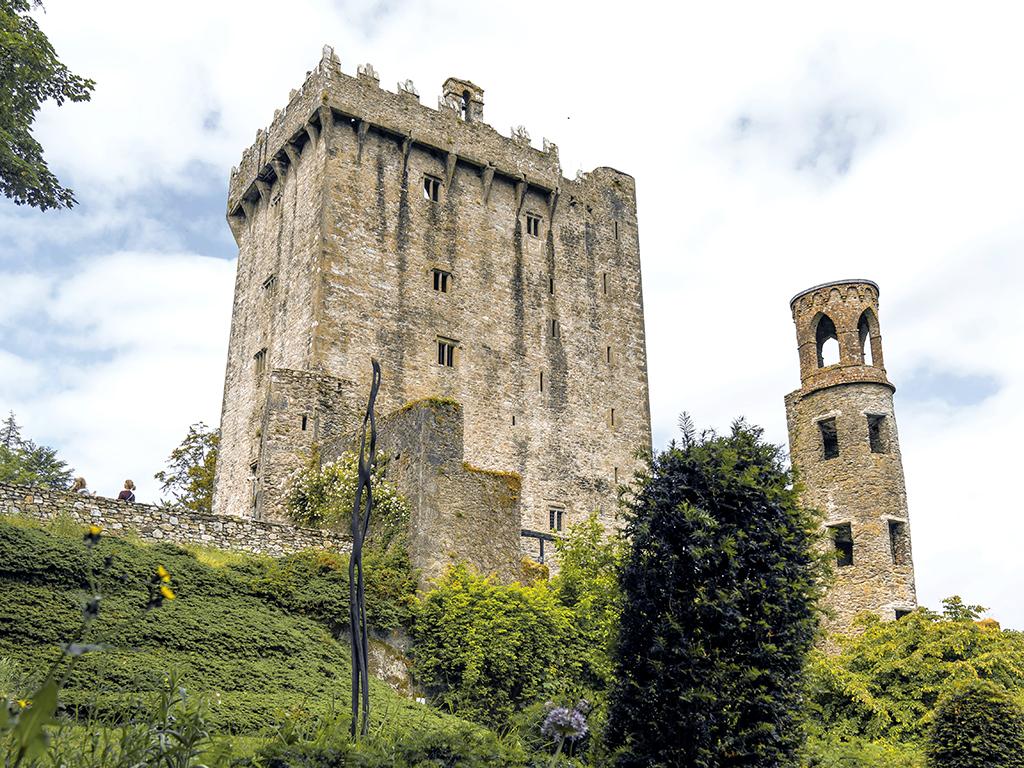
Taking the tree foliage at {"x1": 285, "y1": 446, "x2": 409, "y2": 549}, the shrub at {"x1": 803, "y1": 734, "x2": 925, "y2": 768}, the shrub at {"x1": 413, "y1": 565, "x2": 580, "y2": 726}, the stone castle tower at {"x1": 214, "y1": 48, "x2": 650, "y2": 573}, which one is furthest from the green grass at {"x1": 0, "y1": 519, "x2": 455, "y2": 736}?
the stone castle tower at {"x1": 214, "y1": 48, "x2": 650, "y2": 573}

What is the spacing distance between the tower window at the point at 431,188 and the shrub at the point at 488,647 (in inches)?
647

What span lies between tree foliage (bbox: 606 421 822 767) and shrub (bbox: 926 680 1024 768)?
6.13 m

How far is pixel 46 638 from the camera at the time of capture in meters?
13.0

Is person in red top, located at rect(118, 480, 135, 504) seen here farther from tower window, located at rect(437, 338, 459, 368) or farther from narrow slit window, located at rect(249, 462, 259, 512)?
tower window, located at rect(437, 338, 459, 368)

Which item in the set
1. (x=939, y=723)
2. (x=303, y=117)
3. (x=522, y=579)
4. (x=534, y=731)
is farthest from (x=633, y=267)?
(x=534, y=731)

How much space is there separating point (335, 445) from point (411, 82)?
13.6 m

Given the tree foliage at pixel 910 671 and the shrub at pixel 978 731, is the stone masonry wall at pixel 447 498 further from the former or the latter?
the shrub at pixel 978 731

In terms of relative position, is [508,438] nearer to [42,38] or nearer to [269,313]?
[269,313]

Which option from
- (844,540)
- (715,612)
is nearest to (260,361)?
(844,540)

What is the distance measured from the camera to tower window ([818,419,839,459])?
98.0 feet

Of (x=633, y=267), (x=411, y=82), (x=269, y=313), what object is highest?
(x=411, y=82)

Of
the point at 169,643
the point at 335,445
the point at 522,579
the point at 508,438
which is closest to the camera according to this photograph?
the point at 169,643

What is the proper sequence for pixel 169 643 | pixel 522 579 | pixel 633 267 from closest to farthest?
pixel 169 643
pixel 522 579
pixel 633 267

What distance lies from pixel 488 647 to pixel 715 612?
7.32 metres
